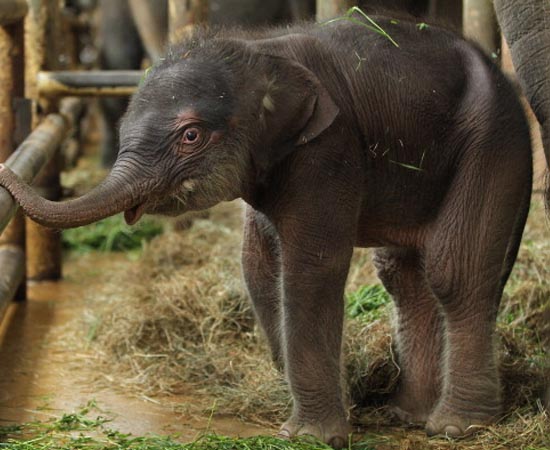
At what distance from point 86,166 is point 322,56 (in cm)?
690

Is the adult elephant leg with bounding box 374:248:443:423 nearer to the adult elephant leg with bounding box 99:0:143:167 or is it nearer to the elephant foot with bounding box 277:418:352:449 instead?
the elephant foot with bounding box 277:418:352:449

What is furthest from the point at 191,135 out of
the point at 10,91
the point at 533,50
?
the point at 10,91

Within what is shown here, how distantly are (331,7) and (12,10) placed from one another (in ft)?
4.56

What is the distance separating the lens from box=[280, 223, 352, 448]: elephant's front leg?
3.54 m

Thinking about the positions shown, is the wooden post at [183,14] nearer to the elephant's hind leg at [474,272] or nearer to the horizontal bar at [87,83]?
the horizontal bar at [87,83]

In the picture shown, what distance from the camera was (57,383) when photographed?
4.40 m

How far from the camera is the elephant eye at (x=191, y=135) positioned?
11.0 feet

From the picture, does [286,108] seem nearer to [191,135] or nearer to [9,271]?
[191,135]

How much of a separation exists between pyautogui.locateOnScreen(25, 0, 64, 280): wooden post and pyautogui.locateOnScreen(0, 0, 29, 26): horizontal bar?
0.58 m

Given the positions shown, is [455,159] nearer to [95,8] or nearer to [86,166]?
[86,166]

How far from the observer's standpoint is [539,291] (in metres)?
4.78

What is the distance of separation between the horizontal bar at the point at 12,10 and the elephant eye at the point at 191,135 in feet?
5.79

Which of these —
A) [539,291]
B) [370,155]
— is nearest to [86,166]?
[539,291]

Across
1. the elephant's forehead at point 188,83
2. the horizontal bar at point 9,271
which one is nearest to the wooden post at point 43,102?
the horizontal bar at point 9,271
